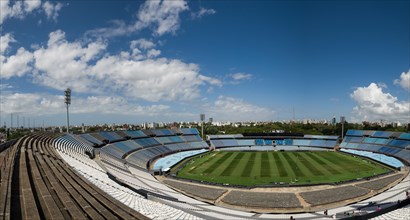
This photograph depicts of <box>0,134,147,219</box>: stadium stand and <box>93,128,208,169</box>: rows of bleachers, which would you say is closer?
<box>0,134,147,219</box>: stadium stand

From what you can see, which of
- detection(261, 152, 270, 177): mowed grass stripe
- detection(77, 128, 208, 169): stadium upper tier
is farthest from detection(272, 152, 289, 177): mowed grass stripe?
detection(77, 128, 208, 169): stadium upper tier

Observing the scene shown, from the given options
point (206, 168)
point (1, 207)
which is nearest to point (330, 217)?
point (1, 207)

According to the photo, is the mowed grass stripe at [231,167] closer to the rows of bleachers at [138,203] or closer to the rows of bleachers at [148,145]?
the rows of bleachers at [148,145]

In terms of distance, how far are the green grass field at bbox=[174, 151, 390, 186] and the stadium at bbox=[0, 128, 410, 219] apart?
179 millimetres

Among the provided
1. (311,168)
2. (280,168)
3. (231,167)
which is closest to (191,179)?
(231,167)

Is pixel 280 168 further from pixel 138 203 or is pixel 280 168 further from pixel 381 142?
pixel 381 142

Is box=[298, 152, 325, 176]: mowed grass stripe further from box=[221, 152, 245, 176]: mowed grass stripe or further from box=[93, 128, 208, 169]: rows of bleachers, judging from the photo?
box=[93, 128, 208, 169]: rows of bleachers

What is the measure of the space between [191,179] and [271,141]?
189ft

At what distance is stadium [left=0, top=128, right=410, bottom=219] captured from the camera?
10953 millimetres

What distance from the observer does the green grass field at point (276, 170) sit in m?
43.7

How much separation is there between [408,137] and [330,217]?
6213 cm

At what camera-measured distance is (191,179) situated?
43.1m

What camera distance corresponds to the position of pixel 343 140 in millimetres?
88062

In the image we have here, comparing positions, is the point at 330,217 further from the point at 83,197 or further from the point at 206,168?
the point at 206,168
